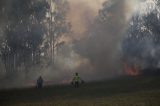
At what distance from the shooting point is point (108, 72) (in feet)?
220

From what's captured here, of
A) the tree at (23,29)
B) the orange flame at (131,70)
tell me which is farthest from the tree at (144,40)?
the tree at (23,29)

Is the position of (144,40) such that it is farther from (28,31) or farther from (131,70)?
(28,31)

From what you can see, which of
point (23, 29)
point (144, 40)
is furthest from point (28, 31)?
point (144, 40)

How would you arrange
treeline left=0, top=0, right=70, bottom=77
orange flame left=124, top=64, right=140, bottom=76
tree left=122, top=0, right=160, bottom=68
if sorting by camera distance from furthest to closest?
1. treeline left=0, top=0, right=70, bottom=77
2. orange flame left=124, top=64, right=140, bottom=76
3. tree left=122, top=0, right=160, bottom=68

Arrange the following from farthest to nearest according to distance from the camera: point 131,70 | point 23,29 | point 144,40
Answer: point 23,29 < point 144,40 < point 131,70

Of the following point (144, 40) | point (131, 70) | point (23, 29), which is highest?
point (23, 29)

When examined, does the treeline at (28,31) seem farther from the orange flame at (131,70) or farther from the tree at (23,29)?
the orange flame at (131,70)

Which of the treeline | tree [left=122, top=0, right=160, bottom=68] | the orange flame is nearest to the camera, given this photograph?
tree [left=122, top=0, right=160, bottom=68]

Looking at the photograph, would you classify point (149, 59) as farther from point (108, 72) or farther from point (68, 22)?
point (68, 22)

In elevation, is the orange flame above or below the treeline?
below

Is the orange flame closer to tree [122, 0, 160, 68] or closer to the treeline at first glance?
tree [122, 0, 160, 68]

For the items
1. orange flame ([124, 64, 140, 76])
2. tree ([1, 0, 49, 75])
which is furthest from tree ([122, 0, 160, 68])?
tree ([1, 0, 49, 75])

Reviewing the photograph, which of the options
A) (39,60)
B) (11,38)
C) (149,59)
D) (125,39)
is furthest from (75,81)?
(39,60)

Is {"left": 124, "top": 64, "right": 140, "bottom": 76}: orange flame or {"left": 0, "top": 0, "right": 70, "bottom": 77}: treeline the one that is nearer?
{"left": 124, "top": 64, "right": 140, "bottom": 76}: orange flame
